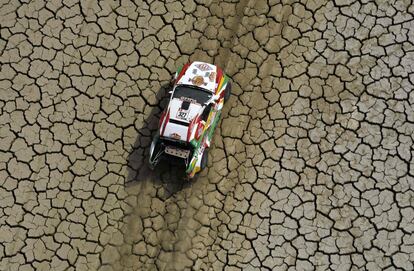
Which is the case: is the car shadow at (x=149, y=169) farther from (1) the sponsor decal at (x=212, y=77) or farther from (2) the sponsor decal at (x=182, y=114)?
(1) the sponsor decal at (x=212, y=77)

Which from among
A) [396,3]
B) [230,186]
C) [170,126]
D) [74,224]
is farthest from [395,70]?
[74,224]

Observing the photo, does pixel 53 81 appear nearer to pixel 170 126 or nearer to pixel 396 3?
pixel 170 126

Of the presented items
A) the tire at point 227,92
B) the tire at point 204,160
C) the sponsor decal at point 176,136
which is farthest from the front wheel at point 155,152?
the tire at point 227,92

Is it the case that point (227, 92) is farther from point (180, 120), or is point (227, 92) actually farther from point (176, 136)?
point (176, 136)

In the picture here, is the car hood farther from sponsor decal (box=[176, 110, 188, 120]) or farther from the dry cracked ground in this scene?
the dry cracked ground

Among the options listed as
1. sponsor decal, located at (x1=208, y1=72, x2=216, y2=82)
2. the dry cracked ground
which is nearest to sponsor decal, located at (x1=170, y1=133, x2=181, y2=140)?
the dry cracked ground
